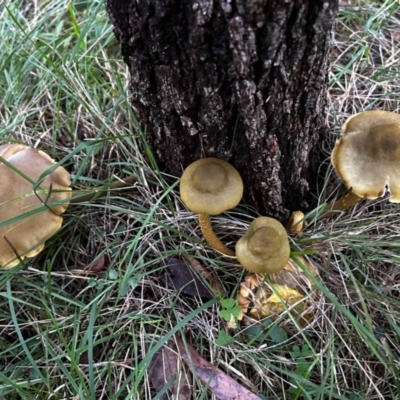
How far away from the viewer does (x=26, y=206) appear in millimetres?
2045

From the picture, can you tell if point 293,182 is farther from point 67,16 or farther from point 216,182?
point 67,16

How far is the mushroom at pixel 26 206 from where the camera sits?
2.01 m

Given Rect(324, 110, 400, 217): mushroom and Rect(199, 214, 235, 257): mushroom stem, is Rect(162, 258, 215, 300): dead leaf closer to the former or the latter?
Rect(199, 214, 235, 257): mushroom stem

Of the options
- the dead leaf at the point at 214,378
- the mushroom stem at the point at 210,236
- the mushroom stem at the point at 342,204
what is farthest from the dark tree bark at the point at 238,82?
the dead leaf at the point at 214,378

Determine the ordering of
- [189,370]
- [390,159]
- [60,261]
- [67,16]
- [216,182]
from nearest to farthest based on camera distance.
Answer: [216,182], [390,159], [189,370], [60,261], [67,16]

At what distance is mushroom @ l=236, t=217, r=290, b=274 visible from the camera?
1624mm

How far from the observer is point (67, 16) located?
Answer: 3037 mm

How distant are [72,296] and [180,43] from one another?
126 centimetres

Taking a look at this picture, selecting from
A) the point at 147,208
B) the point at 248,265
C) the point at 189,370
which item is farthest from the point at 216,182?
the point at 189,370

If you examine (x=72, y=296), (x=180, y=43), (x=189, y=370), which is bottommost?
(x=189, y=370)

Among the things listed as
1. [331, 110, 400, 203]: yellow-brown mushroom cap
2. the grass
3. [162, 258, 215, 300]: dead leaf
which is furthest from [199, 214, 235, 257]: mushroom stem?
[331, 110, 400, 203]: yellow-brown mushroom cap

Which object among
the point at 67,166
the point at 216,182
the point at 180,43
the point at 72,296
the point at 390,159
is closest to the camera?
the point at 180,43

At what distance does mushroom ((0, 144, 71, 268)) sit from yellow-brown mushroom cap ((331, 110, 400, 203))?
4.08 feet

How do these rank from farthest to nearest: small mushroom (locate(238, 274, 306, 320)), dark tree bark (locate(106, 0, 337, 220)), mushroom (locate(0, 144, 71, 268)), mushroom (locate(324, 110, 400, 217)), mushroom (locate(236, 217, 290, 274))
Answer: mushroom (locate(0, 144, 71, 268)) → small mushroom (locate(238, 274, 306, 320)) → mushroom (locate(324, 110, 400, 217)) → mushroom (locate(236, 217, 290, 274)) → dark tree bark (locate(106, 0, 337, 220))
